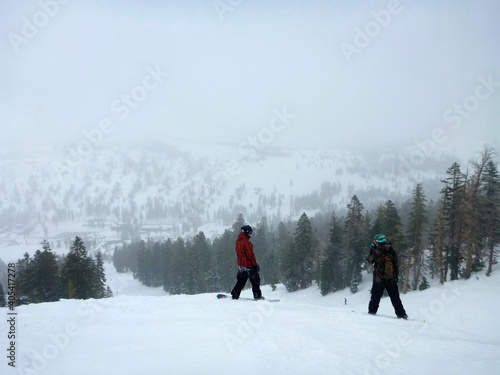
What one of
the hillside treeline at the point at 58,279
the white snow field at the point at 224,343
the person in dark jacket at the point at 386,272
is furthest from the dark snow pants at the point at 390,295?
the hillside treeline at the point at 58,279

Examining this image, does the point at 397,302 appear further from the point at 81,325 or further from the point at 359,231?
the point at 359,231

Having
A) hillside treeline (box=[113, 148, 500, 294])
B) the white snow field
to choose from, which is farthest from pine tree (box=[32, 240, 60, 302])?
the white snow field

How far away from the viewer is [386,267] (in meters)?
9.05

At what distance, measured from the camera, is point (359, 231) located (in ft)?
149

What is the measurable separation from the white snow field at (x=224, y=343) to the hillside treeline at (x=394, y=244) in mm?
31205

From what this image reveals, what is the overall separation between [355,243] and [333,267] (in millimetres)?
5300

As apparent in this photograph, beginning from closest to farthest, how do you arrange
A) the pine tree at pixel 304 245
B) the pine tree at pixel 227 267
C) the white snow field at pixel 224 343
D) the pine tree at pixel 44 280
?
the white snow field at pixel 224 343, the pine tree at pixel 44 280, the pine tree at pixel 304 245, the pine tree at pixel 227 267

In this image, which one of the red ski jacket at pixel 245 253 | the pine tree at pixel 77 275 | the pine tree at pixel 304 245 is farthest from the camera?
the pine tree at pixel 304 245

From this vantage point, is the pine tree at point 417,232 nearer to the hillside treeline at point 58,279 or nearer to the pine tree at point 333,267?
the pine tree at point 333,267

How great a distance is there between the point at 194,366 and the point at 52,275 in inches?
1530

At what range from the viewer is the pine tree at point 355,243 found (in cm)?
4403

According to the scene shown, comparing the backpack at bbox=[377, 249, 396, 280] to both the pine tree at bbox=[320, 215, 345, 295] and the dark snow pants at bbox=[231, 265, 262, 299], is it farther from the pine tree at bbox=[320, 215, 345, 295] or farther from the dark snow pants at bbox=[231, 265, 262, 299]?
the pine tree at bbox=[320, 215, 345, 295]

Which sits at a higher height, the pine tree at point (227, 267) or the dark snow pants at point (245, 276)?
the dark snow pants at point (245, 276)

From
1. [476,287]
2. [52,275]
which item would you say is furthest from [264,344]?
[52,275]
